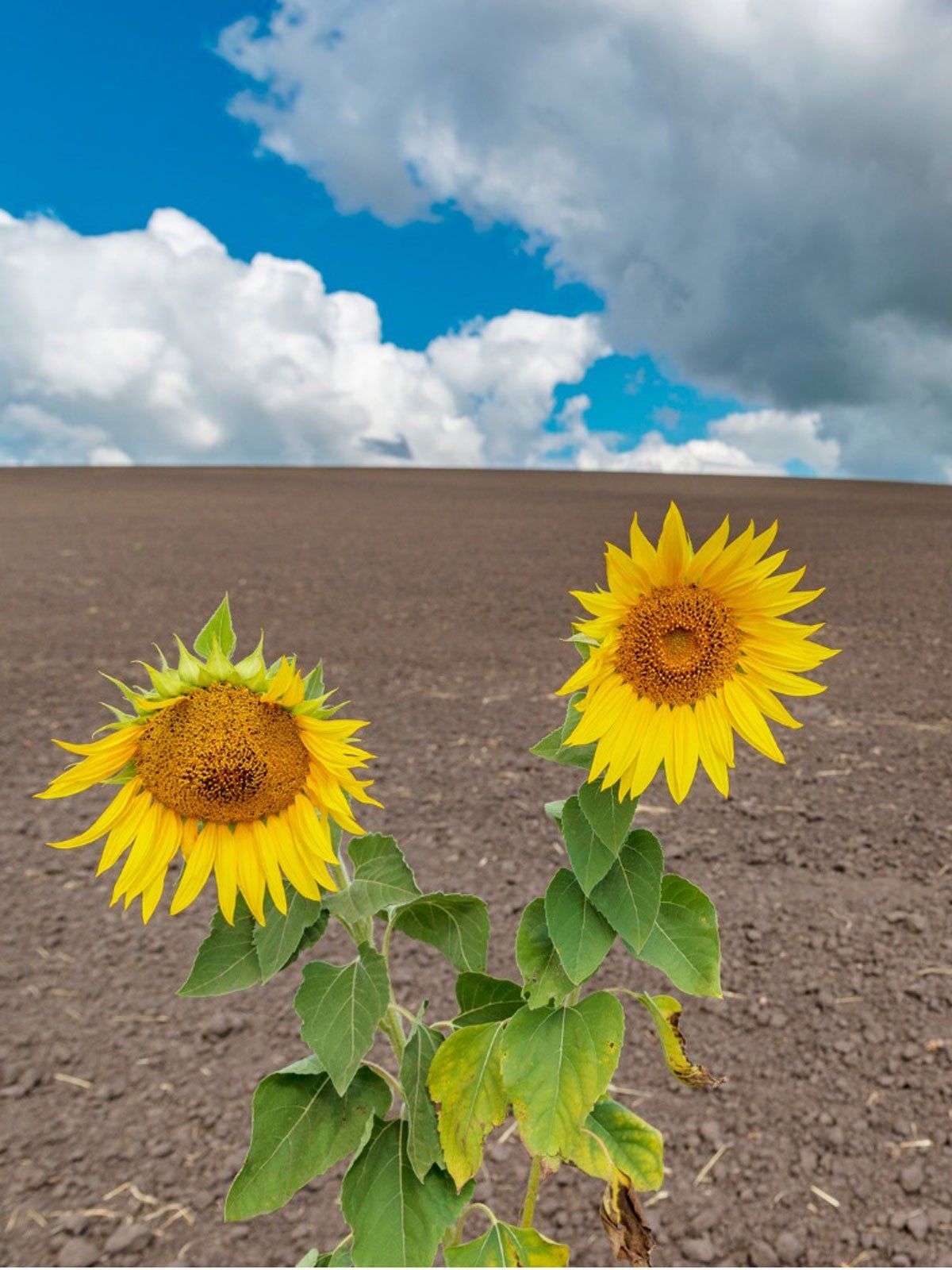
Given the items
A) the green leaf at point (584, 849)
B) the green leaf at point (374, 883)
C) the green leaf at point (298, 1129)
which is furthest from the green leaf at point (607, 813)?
the green leaf at point (298, 1129)

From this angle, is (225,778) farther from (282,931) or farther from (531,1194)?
(531,1194)

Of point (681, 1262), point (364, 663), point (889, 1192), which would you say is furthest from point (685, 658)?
point (364, 663)

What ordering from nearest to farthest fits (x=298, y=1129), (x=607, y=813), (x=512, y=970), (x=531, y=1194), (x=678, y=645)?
Result: (x=607, y=813) → (x=678, y=645) → (x=298, y=1129) → (x=531, y=1194) → (x=512, y=970)

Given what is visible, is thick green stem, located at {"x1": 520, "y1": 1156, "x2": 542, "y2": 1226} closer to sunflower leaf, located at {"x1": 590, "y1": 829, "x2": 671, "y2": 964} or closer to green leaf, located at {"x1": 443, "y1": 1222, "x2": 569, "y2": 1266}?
green leaf, located at {"x1": 443, "y1": 1222, "x2": 569, "y2": 1266}

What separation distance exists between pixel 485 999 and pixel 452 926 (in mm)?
114

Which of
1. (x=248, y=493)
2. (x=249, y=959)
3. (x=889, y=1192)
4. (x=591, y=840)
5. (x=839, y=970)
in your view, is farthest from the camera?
(x=248, y=493)

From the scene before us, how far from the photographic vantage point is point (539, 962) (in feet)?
4.26

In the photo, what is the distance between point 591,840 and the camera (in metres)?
1.21

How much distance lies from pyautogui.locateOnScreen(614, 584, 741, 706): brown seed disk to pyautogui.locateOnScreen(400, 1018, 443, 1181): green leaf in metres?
0.65

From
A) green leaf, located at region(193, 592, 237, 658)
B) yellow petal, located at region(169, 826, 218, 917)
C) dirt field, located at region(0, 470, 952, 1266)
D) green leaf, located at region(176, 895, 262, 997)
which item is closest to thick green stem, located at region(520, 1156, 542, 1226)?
green leaf, located at region(176, 895, 262, 997)

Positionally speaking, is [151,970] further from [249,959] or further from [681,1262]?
Result: [249,959]

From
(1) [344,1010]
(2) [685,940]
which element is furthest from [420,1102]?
(2) [685,940]

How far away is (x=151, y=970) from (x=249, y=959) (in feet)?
9.97

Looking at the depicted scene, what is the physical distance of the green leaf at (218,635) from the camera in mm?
1263
